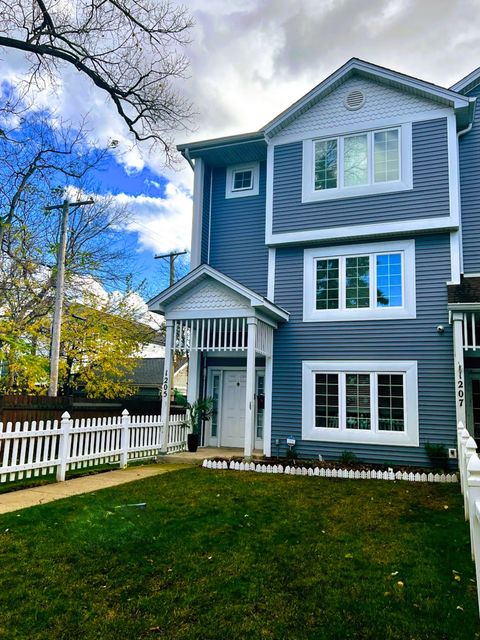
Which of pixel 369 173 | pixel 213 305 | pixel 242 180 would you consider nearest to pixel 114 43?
pixel 242 180

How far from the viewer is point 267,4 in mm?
9664

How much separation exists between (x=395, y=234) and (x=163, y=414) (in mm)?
6805

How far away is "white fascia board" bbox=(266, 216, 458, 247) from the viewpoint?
10.2 metres

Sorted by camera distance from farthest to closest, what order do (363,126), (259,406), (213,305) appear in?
(259,406) < (363,126) < (213,305)

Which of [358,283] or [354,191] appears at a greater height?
[354,191]

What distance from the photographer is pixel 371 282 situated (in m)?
10.9

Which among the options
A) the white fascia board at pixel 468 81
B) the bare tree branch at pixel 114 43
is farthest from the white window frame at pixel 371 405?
the bare tree branch at pixel 114 43

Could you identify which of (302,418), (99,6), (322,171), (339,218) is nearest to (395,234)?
(339,218)

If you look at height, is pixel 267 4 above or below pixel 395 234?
above

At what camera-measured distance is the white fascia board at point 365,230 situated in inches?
401

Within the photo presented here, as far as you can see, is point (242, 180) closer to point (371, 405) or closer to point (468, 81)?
point (468, 81)

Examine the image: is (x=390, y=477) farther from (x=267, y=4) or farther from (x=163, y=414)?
(x=267, y=4)

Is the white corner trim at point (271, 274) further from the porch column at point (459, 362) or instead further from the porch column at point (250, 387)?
the porch column at point (459, 362)

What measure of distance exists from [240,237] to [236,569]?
989cm
